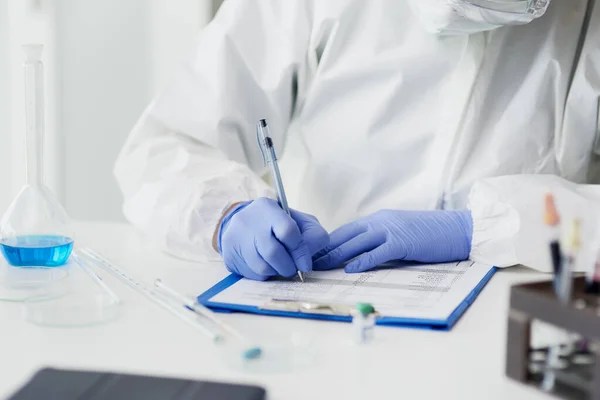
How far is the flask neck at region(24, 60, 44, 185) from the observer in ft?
3.49

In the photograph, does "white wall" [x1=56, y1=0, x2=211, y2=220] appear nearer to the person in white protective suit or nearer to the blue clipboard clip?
the person in white protective suit

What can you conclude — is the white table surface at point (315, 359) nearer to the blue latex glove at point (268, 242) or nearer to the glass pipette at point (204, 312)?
the glass pipette at point (204, 312)

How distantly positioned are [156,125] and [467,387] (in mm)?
883

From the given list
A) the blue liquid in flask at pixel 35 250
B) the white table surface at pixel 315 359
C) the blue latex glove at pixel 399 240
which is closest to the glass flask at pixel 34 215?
the blue liquid in flask at pixel 35 250

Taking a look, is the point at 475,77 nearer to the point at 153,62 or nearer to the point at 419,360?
the point at 419,360

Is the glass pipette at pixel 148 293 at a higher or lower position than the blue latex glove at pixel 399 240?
lower

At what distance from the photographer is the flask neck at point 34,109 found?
1.06 metres

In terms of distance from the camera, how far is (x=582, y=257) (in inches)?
41.4

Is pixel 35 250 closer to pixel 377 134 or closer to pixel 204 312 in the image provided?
pixel 204 312

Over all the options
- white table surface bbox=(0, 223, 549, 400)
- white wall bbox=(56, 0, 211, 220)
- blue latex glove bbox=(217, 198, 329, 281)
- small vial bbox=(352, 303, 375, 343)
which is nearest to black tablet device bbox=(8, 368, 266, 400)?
white table surface bbox=(0, 223, 549, 400)

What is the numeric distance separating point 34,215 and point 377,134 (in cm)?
59

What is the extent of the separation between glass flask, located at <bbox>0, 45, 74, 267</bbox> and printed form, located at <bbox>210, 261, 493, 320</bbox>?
26cm

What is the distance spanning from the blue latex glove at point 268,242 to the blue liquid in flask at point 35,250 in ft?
0.72

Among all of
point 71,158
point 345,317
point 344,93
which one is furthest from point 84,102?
point 345,317
